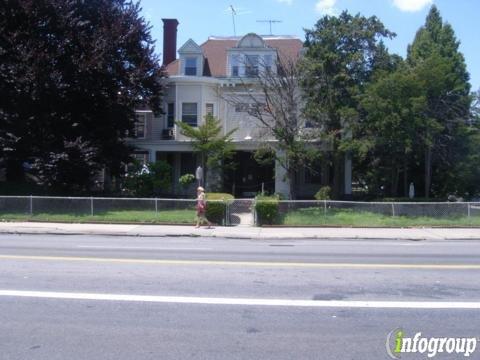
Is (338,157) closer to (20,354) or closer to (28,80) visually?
(28,80)

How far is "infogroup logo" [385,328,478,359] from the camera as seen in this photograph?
16.9ft

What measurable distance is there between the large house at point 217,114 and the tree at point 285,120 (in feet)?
5.96

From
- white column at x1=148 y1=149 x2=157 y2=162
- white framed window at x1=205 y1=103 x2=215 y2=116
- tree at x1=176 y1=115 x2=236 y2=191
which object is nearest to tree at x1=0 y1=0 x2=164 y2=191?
tree at x1=176 y1=115 x2=236 y2=191

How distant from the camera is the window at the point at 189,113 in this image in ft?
105

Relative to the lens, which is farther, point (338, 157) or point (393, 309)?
point (338, 157)

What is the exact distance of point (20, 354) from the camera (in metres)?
Result: 5.04

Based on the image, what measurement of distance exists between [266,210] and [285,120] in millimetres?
6644

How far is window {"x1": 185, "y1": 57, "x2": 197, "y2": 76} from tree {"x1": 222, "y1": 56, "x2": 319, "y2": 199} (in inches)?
226

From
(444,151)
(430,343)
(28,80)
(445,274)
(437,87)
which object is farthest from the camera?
(444,151)

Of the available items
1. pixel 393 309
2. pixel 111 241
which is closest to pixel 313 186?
pixel 111 241

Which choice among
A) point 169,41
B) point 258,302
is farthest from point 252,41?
point 258,302

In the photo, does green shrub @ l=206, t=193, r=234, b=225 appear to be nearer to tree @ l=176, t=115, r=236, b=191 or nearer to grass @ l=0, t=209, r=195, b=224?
grass @ l=0, t=209, r=195, b=224

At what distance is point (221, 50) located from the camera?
35.4 meters

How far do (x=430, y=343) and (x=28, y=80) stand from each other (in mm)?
21930
